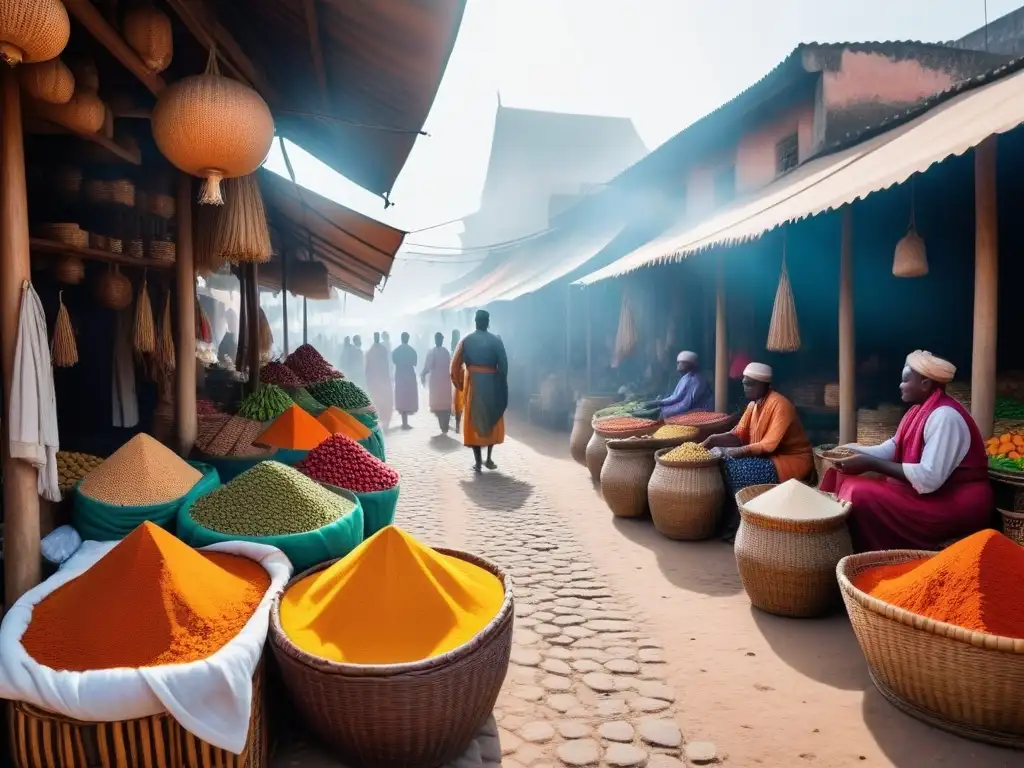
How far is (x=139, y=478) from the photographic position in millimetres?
3066

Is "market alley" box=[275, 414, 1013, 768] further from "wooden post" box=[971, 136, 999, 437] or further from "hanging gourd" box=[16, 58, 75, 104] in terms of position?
"hanging gourd" box=[16, 58, 75, 104]

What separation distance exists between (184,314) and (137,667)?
273 centimetres

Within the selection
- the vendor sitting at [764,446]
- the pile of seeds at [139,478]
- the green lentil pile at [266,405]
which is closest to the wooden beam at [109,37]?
the pile of seeds at [139,478]

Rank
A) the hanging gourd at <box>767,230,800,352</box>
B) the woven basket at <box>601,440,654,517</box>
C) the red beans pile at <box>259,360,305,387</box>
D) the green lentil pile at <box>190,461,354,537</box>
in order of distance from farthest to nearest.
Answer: the red beans pile at <box>259,360,305,387</box>, the hanging gourd at <box>767,230,800,352</box>, the woven basket at <box>601,440,654,517</box>, the green lentil pile at <box>190,461,354,537</box>

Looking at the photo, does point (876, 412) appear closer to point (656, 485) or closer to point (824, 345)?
point (656, 485)

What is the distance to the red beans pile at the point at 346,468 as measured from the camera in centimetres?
359

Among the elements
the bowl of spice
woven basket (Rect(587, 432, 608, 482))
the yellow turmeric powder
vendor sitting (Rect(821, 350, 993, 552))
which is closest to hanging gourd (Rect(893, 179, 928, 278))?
vendor sitting (Rect(821, 350, 993, 552))

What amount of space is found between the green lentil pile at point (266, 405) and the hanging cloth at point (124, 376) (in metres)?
0.73

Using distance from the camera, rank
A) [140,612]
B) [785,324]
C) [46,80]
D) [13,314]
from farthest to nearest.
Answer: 1. [785,324]
2. [46,80]
3. [13,314]
4. [140,612]

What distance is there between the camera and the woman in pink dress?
11.1 metres

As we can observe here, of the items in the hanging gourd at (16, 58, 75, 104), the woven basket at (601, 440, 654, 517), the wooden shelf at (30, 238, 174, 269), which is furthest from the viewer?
the woven basket at (601, 440, 654, 517)

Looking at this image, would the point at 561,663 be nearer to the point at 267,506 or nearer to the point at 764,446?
the point at 267,506

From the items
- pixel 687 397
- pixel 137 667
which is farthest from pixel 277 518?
pixel 687 397

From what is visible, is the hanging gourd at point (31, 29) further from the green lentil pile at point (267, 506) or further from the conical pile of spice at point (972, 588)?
the conical pile of spice at point (972, 588)
